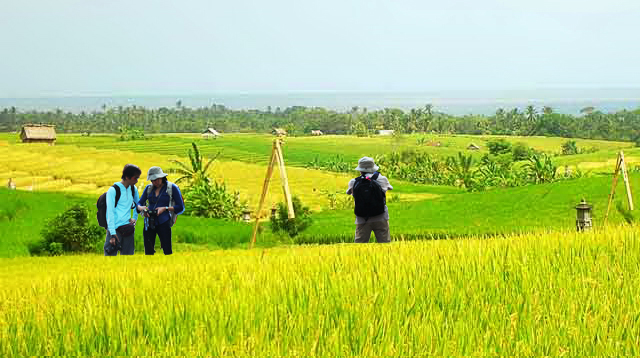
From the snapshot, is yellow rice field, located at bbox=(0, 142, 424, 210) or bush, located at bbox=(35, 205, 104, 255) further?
yellow rice field, located at bbox=(0, 142, 424, 210)

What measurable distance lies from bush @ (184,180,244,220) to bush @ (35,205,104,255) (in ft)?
52.6

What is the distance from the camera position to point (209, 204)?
41969mm

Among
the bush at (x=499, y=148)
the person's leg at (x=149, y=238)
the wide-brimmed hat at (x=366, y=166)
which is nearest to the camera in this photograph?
the wide-brimmed hat at (x=366, y=166)

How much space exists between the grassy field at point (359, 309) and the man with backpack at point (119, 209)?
4836 mm

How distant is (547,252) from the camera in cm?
823

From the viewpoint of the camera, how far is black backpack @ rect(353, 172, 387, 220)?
12.8m

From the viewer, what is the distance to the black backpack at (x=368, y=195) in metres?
12.8

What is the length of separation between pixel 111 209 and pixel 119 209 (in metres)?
0.17

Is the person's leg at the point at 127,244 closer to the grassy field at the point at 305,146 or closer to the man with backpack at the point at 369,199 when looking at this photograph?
the man with backpack at the point at 369,199

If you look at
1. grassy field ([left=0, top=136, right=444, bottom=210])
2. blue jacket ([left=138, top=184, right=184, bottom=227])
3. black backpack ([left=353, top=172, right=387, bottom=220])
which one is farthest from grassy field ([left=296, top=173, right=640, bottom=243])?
grassy field ([left=0, top=136, right=444, bottom=210])

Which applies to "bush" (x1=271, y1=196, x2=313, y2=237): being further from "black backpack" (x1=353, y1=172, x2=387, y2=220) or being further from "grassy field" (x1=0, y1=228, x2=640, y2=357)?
"grassy field" (x1=0, y1=228, x2=640, y2=357)

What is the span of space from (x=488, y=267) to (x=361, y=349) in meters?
3.00

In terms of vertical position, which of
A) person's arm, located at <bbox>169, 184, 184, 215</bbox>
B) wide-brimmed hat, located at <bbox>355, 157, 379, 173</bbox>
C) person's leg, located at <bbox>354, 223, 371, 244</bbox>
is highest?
wide-brimmed hat, located at <bbox>355, 157, 379, 173</bbox>

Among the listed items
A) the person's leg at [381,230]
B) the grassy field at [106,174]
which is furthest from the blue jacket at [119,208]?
the grassy field at [106,174]
